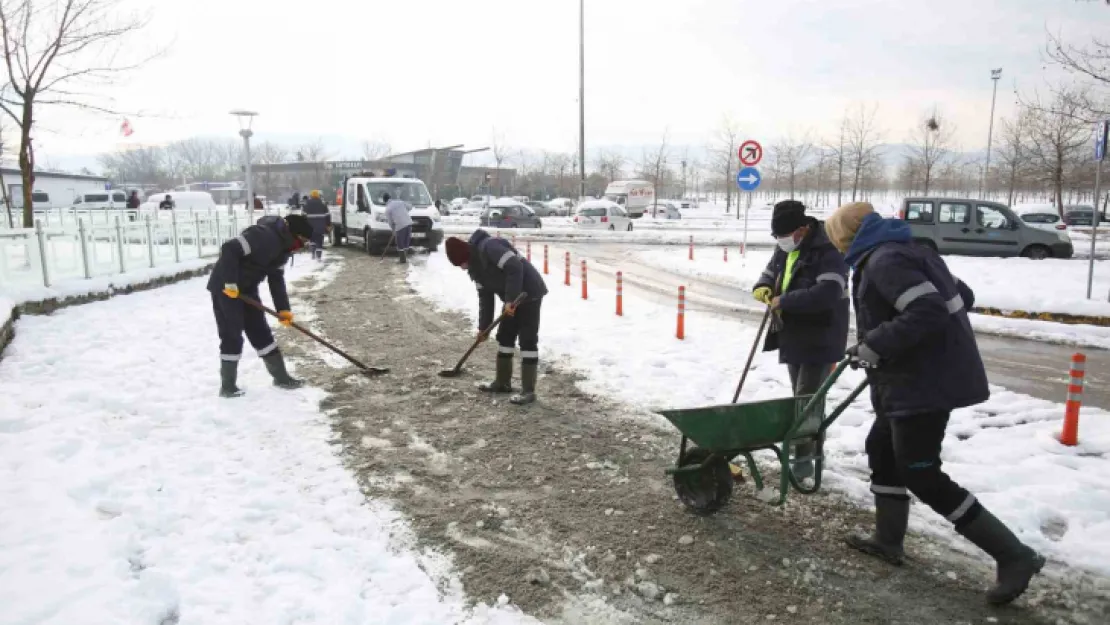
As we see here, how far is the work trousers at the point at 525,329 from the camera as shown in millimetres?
6145

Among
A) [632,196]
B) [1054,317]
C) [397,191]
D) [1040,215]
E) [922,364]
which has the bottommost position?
[1054,317]

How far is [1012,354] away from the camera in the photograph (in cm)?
830

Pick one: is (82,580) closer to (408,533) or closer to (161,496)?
(161,496)

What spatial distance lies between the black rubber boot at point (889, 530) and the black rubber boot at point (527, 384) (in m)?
3.30

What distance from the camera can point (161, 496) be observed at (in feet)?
13.9

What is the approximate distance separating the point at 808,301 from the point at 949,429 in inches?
88.7

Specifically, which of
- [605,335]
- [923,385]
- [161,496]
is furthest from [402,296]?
[923,385]

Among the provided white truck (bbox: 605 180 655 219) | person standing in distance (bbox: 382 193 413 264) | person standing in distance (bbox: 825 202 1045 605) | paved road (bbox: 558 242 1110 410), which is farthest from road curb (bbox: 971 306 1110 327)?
white truck (bbox: 605 180 655 219)

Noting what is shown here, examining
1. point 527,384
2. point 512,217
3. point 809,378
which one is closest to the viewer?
point 809,378

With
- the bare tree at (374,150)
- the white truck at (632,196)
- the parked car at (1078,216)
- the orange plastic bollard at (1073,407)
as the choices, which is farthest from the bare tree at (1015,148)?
the bare tree at (374,150)

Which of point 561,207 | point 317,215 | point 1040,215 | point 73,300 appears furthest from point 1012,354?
point 561,207

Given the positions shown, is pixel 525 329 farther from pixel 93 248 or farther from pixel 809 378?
pixel 93 248

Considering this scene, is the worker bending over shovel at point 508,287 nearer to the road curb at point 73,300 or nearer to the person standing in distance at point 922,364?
the person standing in distance at point 922,364

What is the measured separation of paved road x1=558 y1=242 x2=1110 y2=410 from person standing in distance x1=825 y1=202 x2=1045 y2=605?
13.6ft
